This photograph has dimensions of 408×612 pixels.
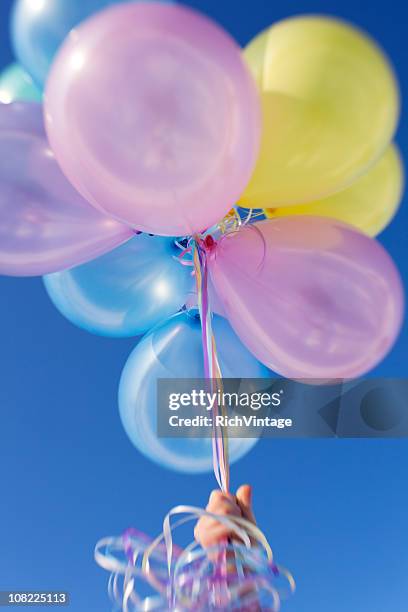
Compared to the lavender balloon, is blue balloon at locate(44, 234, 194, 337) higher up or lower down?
higher up

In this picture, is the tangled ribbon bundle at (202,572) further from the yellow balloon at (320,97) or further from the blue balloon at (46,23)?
the blue balloon at (46,23)

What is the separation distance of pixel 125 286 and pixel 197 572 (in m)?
0.71

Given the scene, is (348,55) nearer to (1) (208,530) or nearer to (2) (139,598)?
(1) (208,530)

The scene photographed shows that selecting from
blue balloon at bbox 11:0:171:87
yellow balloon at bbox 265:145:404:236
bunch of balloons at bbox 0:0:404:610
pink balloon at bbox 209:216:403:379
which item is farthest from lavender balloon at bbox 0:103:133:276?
yellow balloon at bbox 265:145:404:236

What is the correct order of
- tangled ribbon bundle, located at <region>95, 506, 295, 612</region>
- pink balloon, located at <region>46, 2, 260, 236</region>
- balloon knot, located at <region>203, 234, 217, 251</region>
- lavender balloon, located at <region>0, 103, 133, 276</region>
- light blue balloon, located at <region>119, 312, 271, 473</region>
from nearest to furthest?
pink balloon, located at <region>46, 2, 260, 236</region>, tangled ribbon bundle, located at <region>95, 506, 295, 612</region>, lavender balloon, located at <region>0, 103, 133, 276</region>, balloon knot, located at <region>203, 234, 217, 251</region>, light blue balloon, located at <region>119, 312, 271, 473</region>

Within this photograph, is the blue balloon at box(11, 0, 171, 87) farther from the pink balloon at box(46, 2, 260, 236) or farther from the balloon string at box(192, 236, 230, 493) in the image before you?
the balloon string at box(192, 236, 230, 493)

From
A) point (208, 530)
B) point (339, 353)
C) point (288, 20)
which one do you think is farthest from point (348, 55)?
point (208, 530)

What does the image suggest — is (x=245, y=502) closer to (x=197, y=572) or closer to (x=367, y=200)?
(x=197, y=572)

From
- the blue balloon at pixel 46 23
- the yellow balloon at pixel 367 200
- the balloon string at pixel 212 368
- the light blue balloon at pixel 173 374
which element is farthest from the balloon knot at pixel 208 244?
the blue balloon at pixel 46 23

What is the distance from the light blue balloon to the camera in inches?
58.3

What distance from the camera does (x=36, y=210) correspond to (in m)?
1.22

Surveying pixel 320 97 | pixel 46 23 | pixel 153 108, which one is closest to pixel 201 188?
pixel 153 108

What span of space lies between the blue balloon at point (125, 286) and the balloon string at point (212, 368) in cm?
23

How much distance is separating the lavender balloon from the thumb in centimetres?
57
